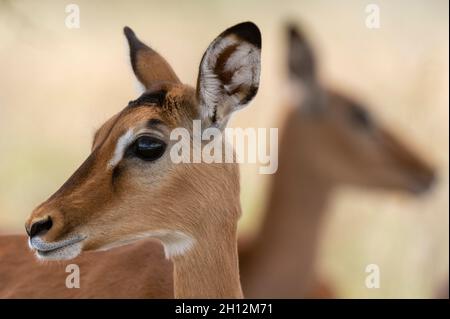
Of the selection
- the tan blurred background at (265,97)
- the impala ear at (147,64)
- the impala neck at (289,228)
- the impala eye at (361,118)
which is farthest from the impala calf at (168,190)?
the impala eye at (361,118)

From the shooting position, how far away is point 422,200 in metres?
7.74

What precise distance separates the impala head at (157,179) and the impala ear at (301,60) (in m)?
3.86

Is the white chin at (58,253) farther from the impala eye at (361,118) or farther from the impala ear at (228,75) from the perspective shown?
the impala eye at (361,118)

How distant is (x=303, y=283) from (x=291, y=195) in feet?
2.32

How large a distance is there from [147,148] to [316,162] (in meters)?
4.11

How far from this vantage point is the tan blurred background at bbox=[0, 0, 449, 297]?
7.71 metres

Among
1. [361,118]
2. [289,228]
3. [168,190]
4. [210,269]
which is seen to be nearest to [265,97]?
[361,118]

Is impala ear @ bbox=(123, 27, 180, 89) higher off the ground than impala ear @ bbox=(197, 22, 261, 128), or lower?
higher

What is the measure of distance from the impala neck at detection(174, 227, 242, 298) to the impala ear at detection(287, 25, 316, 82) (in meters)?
3.82

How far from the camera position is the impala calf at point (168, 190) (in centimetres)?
324

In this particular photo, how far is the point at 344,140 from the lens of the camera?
7.41 m

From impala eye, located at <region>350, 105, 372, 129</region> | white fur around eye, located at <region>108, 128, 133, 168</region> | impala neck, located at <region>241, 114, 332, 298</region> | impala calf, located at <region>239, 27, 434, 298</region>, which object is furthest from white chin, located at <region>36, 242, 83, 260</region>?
impala eye, located at <region>350, 105, 372, 129</region>

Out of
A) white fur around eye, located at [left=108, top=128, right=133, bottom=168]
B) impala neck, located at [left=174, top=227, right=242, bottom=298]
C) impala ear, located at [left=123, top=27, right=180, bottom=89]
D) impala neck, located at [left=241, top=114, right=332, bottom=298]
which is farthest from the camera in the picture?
impala neck, located at [left=241, top=114, right=332, bottom=298]

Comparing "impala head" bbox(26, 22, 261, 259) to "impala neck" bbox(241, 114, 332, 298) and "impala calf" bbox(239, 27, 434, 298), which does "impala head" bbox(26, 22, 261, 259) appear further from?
"impala calf" bbox(239, 27, 434, 298)
